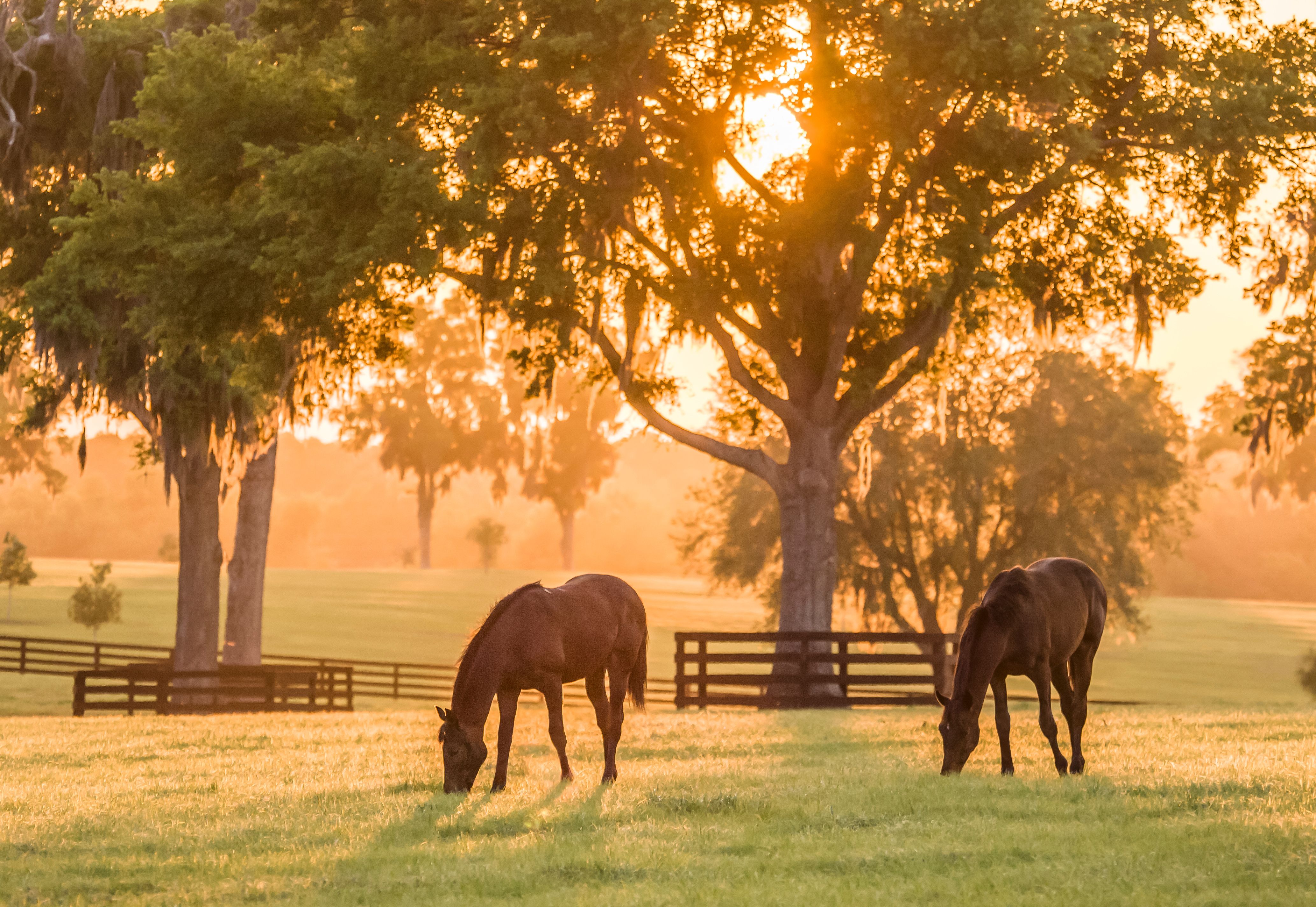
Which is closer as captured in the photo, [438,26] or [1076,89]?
[1076,89]

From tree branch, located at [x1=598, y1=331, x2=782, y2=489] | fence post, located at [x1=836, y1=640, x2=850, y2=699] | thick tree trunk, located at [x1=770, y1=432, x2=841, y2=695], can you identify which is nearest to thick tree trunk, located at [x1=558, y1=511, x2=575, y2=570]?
tree branch, located at [x1=598, y1=331, x2=782, y2=489]

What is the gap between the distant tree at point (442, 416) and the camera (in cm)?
7269

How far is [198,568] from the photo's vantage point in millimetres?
26578

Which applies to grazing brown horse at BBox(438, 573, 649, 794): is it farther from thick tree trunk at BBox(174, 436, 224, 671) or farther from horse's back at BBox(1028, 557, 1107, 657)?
thick tree trunk at BBox(174, 436, 224, 671)

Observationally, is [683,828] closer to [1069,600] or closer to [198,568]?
[1069,600]

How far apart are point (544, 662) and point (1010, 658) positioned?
359cm

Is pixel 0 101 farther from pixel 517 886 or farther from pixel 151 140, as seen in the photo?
pixel 517 886

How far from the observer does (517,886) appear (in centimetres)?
671

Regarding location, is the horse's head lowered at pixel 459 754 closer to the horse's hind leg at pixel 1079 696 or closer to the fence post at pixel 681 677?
the horse's hind leg at pixel 1079 696

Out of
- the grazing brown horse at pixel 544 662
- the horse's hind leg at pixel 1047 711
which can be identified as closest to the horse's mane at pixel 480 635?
the grazing brown horse at pixel 544 662

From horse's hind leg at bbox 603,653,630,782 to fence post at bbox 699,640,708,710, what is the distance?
10.8m

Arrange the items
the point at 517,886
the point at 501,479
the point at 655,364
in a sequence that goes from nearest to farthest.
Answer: the point at 517,886 < the point at 655,364 < the point at 501,479

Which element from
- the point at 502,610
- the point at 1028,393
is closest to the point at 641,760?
the point at 502,610

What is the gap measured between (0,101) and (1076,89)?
Answer: 18373 mm
